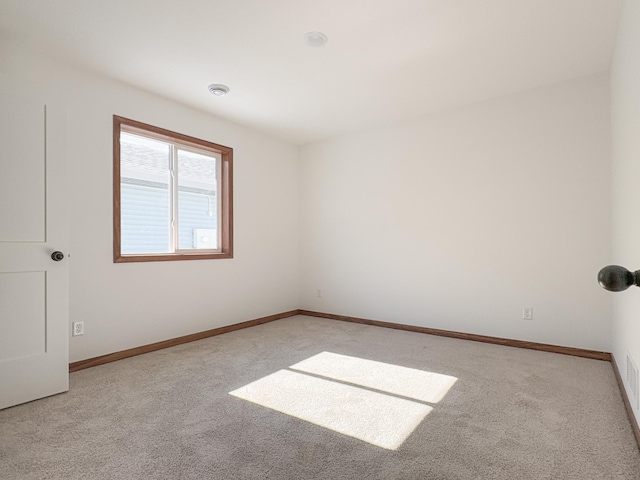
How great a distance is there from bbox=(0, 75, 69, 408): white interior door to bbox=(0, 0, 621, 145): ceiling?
0.62 meters

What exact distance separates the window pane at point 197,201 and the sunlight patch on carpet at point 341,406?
197 cm

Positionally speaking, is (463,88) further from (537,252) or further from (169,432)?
(169,432)

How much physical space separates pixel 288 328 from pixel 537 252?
2.72 metres

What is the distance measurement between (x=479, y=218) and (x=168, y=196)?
10.6 ft

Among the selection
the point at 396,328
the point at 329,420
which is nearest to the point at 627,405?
the point at 329,420

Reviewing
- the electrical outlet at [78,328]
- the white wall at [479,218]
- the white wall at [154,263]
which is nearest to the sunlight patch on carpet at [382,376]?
the white wall at [479,218]

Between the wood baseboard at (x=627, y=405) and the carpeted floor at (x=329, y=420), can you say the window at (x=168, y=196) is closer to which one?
the carpeted floor at (x=329, y=420)

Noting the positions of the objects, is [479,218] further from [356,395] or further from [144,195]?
[144,195]

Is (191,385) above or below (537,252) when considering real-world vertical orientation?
below

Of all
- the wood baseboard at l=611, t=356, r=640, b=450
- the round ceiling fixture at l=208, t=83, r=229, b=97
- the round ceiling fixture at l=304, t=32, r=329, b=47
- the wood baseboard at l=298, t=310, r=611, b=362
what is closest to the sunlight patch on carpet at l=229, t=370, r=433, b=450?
the wood baseboard at l=611, t=356, r=640, b=450

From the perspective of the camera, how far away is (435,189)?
4.04m

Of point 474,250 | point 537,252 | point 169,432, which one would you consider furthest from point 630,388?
point 169,432

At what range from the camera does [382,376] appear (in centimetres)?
272

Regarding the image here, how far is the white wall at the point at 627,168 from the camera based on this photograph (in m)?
1.80
